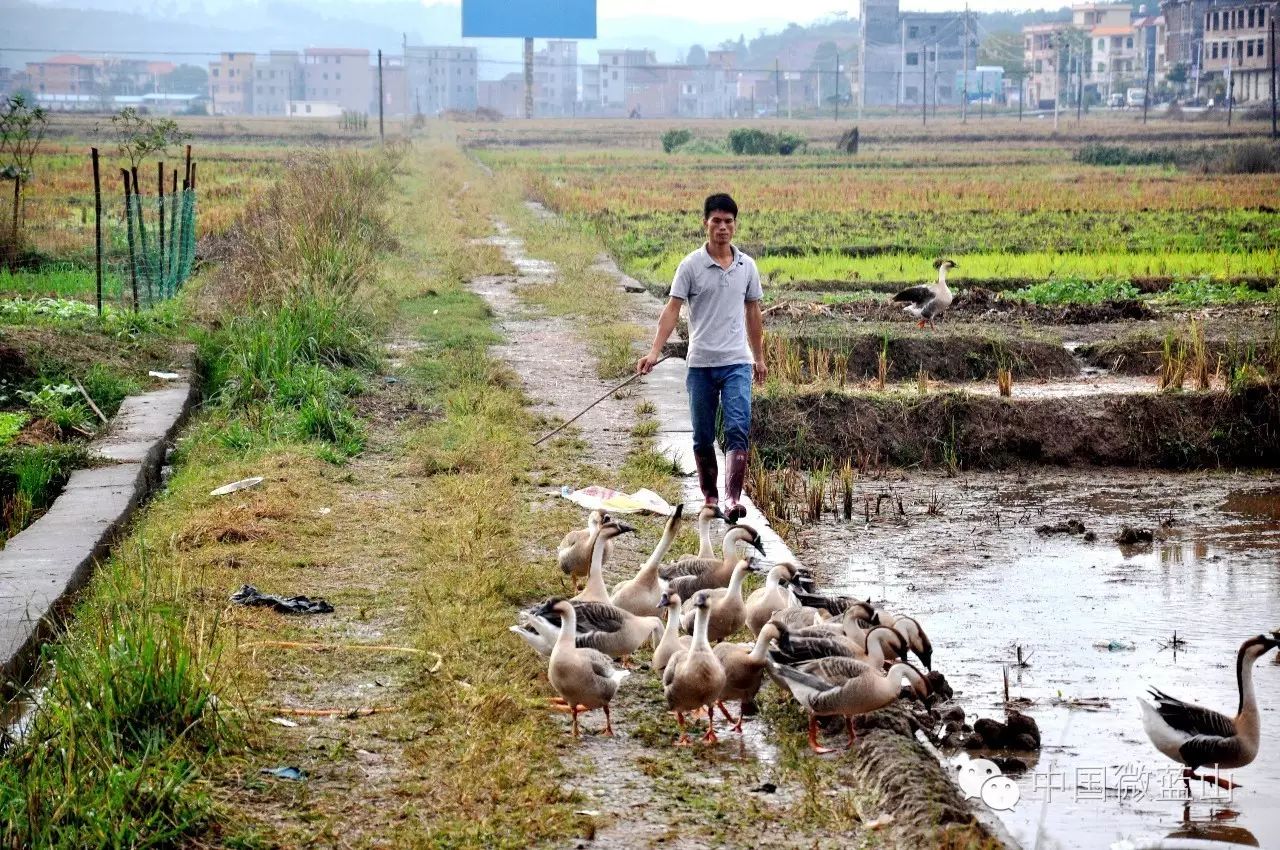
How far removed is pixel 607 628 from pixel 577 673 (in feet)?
2.11

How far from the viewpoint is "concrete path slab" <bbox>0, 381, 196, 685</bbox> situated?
676 centimetres

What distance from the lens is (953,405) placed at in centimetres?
1216

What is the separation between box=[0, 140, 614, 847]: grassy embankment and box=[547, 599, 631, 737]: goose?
209 millimetres

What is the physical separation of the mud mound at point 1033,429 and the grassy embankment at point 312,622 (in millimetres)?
2399

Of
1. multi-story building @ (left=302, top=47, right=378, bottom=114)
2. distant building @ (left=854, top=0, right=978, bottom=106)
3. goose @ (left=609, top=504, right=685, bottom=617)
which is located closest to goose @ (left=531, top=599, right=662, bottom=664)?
goose @ (left=609, top=504, right=685, bottom=617)

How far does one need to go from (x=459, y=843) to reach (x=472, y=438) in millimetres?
6133

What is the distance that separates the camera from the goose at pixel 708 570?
7043mm

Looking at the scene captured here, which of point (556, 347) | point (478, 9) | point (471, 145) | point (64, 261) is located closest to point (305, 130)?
point (471, 145)

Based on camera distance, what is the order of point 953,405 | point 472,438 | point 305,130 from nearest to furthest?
point 472,438
point 953,405
point 305,130

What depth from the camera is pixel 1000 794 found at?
565 cm

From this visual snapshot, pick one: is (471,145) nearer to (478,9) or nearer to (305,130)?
(305,130)

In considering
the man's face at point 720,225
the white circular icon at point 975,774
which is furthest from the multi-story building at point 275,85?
the white circular icon at point 975,774

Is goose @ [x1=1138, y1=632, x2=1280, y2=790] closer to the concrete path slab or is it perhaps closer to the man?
the man

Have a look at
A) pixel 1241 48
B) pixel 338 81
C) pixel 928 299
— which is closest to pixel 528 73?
pixel 1241 48
